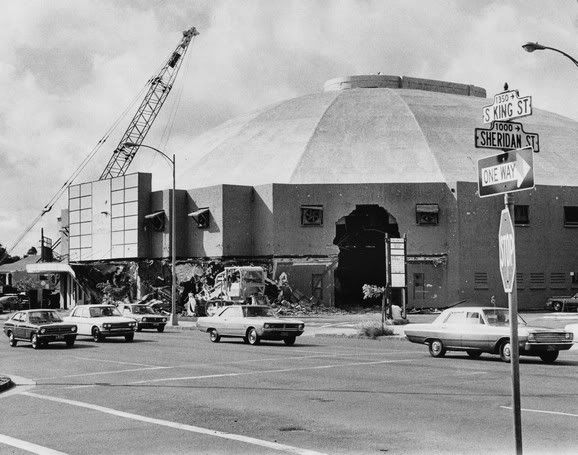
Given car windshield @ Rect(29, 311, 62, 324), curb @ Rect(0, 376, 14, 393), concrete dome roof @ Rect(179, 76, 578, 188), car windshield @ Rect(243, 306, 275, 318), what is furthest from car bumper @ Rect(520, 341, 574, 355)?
concrete dome roof @ Rect(179, 76, 578, 188)

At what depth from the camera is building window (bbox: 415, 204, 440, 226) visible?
58.4m

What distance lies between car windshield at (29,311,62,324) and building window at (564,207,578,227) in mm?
41925

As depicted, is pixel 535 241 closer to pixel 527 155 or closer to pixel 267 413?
pixel 267 413

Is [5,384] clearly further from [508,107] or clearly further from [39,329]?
[508,107]

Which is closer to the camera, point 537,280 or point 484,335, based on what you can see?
point 484,335

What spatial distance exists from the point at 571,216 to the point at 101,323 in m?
40.4

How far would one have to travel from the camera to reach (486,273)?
58.2 m

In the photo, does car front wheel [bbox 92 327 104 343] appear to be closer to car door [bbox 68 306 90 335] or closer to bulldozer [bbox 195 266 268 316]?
car door [bbox 68 306 90 335]

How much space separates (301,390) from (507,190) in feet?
31.2

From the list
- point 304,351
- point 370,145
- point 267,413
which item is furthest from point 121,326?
point 370,145

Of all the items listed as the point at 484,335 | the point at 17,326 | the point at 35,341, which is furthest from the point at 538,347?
the point at 17,326

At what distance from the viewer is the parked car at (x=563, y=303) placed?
55.2m

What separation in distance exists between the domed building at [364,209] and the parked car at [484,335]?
99.4 feet

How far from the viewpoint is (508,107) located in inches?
331
